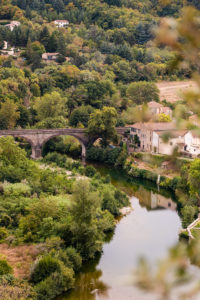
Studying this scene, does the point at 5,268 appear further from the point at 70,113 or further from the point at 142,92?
the point at 142,92

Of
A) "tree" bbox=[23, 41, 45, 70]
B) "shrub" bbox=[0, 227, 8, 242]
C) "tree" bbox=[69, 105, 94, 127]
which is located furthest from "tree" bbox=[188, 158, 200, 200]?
"tree" bbox=[23, 41, 45, 70]

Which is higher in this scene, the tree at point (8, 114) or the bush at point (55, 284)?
the tree at point (8, 114)

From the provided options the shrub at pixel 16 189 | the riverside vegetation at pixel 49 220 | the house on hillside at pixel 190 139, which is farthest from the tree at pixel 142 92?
the shrub at pixel 16 189

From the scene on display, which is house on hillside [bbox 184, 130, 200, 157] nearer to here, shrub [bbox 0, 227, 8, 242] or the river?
the river

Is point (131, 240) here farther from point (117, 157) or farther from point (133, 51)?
point (133, 51)

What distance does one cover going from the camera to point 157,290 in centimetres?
290

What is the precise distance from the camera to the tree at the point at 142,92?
48.4 m

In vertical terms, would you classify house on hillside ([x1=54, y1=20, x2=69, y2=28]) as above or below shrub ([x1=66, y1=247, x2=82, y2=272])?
above

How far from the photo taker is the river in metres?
17.0

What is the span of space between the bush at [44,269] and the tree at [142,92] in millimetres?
33073

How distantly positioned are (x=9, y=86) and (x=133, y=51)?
21.8m

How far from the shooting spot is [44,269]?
55.7 ft

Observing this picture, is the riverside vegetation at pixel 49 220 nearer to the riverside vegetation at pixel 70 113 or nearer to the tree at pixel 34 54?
the riverside vegetation at pixel 70 113

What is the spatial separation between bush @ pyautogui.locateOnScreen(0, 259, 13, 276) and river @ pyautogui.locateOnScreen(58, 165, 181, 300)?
2200mm
